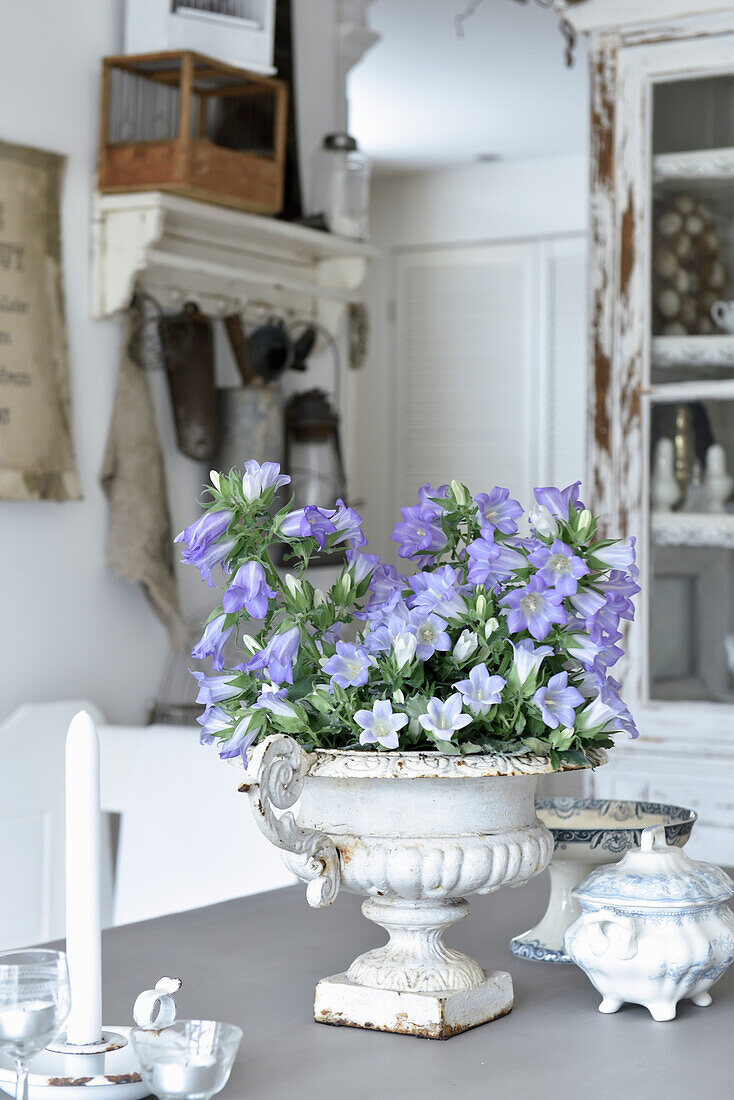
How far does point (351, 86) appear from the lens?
4.71m

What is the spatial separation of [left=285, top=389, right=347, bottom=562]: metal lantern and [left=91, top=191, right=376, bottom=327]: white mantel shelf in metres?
0.21

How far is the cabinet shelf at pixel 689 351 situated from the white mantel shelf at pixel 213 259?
2.37ft

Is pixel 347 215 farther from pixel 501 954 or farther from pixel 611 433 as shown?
pixel 501 954

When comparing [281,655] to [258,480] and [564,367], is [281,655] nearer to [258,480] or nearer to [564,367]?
[258,480]

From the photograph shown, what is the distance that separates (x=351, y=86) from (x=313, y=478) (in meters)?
2.32

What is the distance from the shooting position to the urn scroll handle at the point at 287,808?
0.88m

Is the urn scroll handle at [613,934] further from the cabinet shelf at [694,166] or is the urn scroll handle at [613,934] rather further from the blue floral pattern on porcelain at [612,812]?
the cabinet shelf at [694,166]

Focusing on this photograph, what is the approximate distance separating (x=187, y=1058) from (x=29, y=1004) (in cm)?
10

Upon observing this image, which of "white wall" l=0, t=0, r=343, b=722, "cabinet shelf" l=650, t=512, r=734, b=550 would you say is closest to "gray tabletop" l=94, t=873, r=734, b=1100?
"white wall" l=0, t=0, r=343, b=722

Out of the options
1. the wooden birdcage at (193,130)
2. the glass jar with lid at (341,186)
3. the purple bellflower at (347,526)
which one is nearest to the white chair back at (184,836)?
the purple bellflower at (347,526)

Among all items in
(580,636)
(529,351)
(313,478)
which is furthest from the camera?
(529,351)

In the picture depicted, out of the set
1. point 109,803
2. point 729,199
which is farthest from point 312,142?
point 109,803

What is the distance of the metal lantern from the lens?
113 inches

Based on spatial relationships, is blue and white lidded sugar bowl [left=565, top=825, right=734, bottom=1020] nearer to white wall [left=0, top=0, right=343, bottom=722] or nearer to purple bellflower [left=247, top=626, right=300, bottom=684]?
purple bellflower [left=247, top=626, right=300, bottom=684]
